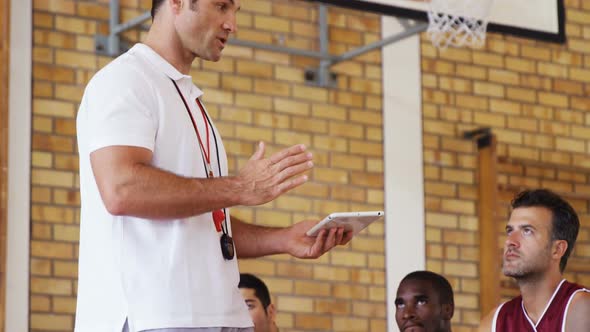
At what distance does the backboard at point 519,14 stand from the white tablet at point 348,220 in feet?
8.84

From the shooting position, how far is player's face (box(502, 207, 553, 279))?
407cm

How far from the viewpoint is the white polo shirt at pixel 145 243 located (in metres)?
2.36

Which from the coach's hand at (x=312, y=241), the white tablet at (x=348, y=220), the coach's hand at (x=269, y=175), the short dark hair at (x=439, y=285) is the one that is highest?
the coach's hand at (x=269, y=175)

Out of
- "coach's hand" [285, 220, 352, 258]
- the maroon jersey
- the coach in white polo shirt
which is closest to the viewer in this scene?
the coach in white polo shirt

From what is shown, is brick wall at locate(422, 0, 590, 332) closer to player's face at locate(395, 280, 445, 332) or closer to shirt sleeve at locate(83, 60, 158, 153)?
player's face at locate(395, 280, 445, 332)

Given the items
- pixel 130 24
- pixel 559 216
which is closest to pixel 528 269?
pixel 559 216

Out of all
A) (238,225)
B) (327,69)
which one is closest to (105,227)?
(238,225)

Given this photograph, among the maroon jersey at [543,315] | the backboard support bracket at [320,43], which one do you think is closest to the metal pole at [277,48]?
the backboard support bracket at [320,43]

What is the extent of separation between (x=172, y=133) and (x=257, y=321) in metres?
2.81

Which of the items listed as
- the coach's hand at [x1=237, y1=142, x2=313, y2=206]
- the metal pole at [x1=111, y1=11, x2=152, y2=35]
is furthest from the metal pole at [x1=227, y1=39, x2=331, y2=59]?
the coach's hand at [x1=237, y1=142, x2=313, y2=206]

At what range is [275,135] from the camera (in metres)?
6.16

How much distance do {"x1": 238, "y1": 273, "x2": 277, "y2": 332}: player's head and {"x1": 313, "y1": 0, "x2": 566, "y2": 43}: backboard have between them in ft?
4.83

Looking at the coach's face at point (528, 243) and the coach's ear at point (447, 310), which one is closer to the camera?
the coach's face at point (528, 243)

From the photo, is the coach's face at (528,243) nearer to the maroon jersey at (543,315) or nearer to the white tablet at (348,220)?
the maroon jersey at (543,315)
